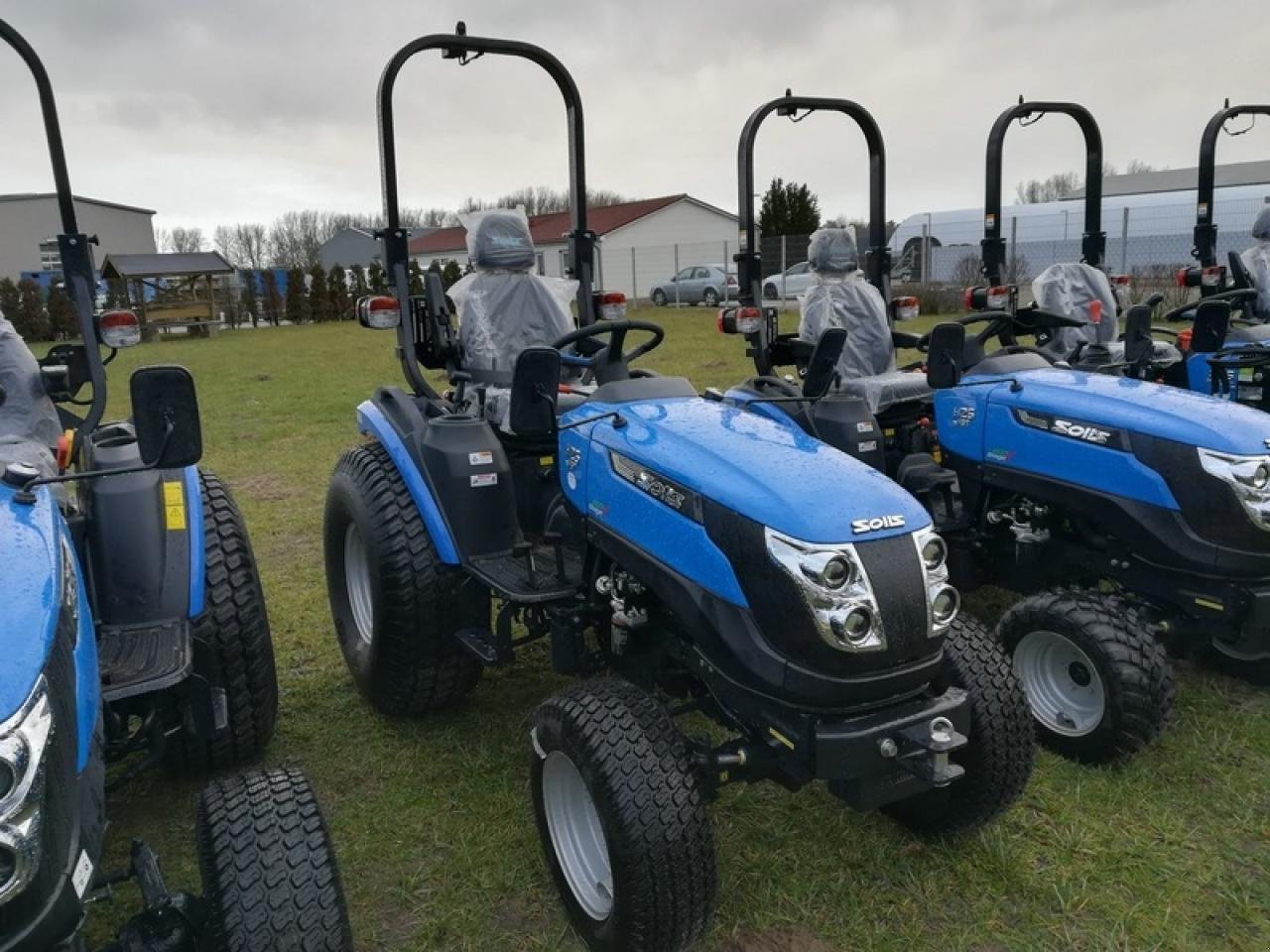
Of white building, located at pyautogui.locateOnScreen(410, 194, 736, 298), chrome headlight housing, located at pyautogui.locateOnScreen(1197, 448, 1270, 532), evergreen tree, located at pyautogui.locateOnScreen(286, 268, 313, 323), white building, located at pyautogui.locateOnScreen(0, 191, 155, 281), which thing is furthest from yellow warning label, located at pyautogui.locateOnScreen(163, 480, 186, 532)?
white building, located at pyautogui.locateOnScreen(0, 191, 155, 281)

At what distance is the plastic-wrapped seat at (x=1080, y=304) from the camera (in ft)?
18.0

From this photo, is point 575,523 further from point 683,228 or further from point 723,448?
point 683,228

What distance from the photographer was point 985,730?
2.62m

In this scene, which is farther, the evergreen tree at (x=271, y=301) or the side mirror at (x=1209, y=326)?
the evergreen tree at (x=271, y=301)

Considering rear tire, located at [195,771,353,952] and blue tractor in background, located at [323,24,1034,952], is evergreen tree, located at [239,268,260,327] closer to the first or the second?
blue tractor in background, located at [323,24,1034,952]

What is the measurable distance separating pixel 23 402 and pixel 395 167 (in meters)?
1.50

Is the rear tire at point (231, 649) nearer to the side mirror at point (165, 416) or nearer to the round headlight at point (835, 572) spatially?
the side mirror at point (165, 416)

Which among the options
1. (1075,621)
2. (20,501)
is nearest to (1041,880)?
(1075,621)

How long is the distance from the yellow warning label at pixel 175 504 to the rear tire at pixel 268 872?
0.98m

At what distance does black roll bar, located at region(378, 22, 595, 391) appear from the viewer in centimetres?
367

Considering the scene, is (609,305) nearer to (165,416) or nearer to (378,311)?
(378,311)

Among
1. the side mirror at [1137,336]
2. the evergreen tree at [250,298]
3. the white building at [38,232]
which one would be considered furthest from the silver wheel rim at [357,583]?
the white building at [38,232]

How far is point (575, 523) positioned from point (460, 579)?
537 millimetres

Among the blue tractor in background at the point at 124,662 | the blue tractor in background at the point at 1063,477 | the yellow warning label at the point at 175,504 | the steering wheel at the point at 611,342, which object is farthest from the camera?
the blue tractor in background at the point at 1063,477
